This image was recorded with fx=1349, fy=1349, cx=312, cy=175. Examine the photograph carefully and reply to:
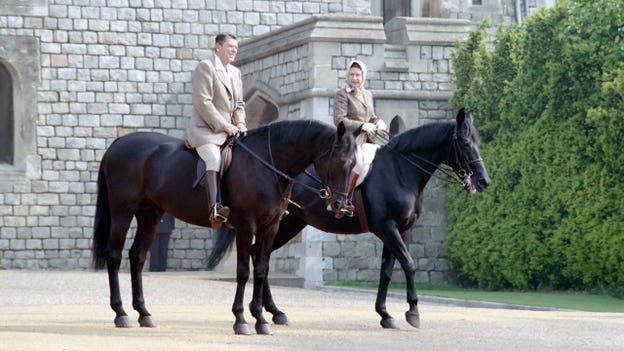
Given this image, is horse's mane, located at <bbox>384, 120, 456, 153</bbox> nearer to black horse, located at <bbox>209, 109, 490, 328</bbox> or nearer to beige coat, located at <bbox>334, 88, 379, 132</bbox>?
black horse, located at <bbox>209, 109, 490, 328</bbox>

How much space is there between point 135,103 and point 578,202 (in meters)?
9.03

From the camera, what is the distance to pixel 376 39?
1962 cm

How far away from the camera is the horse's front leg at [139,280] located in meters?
11.8

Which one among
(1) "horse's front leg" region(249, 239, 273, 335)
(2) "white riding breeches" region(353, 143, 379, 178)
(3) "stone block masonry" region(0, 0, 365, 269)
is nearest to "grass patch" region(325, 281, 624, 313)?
(2) "white riding breeches" region(353, 143, 379, 178)

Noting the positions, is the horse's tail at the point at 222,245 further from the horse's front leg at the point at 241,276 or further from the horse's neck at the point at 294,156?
the horse's neck at the point at 294,156

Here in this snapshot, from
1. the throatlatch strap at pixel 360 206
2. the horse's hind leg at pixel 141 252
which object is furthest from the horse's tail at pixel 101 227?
the throatlatch strap at pixel 360 206

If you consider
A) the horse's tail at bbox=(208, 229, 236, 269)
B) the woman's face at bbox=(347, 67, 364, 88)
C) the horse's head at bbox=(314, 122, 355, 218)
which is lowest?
the horse's tail at bbox=(208, 229, 236, 269)

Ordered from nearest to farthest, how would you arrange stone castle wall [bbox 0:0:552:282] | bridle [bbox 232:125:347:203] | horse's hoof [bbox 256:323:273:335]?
1. bridle [bbox 232:125:347:203]
2. horse's hoof [bbox 256:323:273:335]
3. stone castle wall [bbox 0:0:552:282]

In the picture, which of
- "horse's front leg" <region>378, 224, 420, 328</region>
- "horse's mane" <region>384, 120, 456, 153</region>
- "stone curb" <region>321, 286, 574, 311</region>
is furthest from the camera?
"stone curb" <region>321, 286, 574, 311</region>

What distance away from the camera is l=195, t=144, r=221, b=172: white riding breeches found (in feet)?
37.3

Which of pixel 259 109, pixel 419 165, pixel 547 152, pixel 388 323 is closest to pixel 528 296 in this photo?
pixel 547 152

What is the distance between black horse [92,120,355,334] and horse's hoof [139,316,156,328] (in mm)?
11

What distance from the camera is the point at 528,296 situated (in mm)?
17156

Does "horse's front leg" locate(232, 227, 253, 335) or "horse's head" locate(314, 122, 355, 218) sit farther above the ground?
"horse's head" locate(314, 122, 355, 218)
